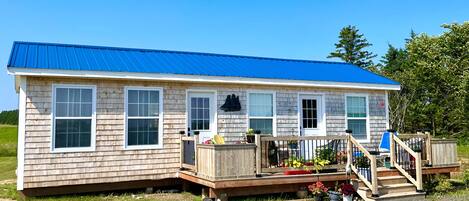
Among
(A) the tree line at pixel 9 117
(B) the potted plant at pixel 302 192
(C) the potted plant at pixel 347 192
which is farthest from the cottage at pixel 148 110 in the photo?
(A) the tree line at pixel 9 117

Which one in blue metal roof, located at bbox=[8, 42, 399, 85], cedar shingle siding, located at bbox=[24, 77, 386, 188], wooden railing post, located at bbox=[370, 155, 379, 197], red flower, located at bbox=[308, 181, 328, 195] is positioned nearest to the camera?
red flower, located at bbox=[308, 181, 328, 195]

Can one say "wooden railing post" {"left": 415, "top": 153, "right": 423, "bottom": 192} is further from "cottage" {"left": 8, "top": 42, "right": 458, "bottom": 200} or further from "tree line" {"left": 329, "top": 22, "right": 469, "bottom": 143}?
"tree line" {"left": 329, "top": 22, "right": 469, "bottom": 143}

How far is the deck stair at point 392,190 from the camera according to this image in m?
8.95

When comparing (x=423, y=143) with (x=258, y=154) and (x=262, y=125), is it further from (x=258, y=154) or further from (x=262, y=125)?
(x=258, y=154)

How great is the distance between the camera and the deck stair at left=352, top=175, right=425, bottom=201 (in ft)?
29.4

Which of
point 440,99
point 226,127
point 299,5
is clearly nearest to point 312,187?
point 226,127

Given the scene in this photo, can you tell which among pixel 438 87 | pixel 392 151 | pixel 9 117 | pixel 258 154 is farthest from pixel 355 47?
pixel 9 117

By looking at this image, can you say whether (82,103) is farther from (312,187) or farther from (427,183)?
(427,183)

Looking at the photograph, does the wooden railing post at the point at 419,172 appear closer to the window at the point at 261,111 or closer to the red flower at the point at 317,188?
the red flower at the point at 317,188

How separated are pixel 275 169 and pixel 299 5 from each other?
44.3 ft

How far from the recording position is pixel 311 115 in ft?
39.4

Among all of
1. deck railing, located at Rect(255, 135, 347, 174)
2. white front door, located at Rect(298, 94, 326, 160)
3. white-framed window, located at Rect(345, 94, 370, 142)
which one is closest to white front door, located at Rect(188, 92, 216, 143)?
deck railing, located at Rect(255, 135, 347, 174)

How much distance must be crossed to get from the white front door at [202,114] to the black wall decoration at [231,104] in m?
0.30

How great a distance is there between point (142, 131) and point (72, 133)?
1562 millimetres
